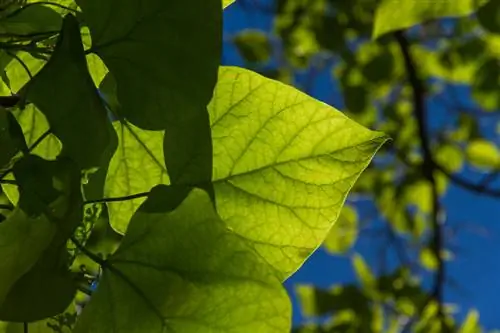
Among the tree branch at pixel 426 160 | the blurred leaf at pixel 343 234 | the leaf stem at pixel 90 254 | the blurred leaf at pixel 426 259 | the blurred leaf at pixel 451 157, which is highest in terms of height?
the leaf stem at pixel 90 254

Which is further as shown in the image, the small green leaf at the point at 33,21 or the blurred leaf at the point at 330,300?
the blurred leaf at the point at 330,300

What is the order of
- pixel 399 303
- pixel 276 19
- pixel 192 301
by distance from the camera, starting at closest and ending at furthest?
1. pixel 192 301
2. pixel 399 303
3. pixel 276 19

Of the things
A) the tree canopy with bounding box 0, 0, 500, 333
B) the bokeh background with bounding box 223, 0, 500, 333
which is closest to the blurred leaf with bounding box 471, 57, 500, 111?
the bokeh background with bounding box 223, 0, 500, 333

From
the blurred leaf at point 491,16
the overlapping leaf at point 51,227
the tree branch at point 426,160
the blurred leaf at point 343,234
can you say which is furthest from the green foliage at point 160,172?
the blurred leaf at point 343,234

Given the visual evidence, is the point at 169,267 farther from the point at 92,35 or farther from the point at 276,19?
the point at 276,19

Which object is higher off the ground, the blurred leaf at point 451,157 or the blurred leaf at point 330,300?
the blurred leaf at point 451,157

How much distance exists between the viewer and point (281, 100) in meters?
0.20

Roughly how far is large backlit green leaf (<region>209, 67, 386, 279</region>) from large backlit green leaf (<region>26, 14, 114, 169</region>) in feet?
0.14

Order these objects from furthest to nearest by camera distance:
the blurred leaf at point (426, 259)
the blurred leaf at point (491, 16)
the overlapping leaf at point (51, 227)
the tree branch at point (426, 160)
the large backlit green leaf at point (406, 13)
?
the blurred leaf at point (426, 259) < the tree branch at point (426, 160) < the blurred leaf at point (491, 16) < the large backlit green leaf at point (406, 13) < the overlapping leaf at point (51, 227)

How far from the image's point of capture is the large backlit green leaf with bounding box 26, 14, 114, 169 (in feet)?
0.52

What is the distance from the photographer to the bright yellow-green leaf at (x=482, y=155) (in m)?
1.02

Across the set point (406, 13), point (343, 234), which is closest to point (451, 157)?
point (343, 234)

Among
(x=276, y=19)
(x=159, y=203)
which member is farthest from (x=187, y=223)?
(x=276, y=19)

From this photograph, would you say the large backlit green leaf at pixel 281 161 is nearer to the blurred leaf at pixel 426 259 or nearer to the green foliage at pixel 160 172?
the green foliage at pixel 160 172
